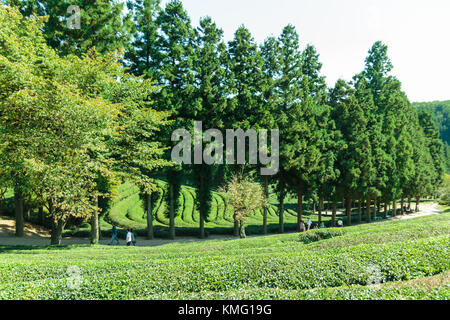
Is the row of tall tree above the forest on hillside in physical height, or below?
below

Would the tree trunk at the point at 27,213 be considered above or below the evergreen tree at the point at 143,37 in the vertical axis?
below

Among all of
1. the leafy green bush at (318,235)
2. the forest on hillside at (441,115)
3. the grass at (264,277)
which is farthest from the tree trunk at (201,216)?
the forest on hillside at (441,115)

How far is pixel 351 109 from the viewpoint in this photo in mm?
27594

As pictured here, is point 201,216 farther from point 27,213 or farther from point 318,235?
point 27,213

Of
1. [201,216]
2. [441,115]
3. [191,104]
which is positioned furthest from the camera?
[441,115]

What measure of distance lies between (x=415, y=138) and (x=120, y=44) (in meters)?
38.2

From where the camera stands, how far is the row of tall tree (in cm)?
1371

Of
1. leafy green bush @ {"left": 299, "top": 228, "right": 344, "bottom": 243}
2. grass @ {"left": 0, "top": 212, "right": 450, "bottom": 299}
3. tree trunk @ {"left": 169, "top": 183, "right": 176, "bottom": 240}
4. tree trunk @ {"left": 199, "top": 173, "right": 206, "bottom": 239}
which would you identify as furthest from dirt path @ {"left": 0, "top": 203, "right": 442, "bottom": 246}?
grass @ {"left": 0, "top": 212, "right": 450, "bottom": 299}

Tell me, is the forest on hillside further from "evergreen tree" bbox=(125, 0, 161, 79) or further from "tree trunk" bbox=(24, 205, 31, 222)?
"tree trunk" bbox=(24, 205, 31, 222)

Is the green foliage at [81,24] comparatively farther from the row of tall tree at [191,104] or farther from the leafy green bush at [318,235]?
the leafy green bush at [318,235]

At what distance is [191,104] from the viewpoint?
21250 mm

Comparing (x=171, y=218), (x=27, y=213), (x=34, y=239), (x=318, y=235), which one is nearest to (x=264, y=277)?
(x=318, y=235)

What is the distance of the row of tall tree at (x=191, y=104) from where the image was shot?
13711mm

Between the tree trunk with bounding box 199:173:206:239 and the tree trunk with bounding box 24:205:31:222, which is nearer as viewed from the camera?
the tree trunk with bounding box 199:173:206:239
